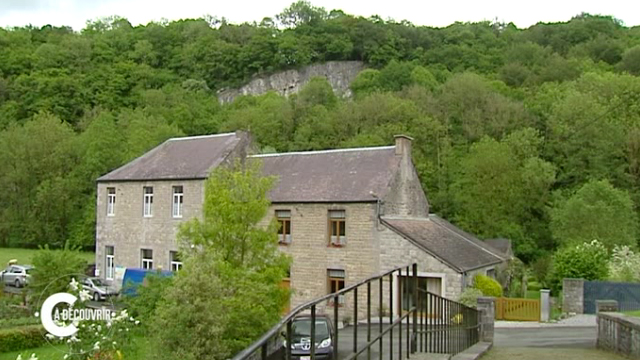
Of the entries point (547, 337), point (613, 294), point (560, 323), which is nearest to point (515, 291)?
point (613, 294)

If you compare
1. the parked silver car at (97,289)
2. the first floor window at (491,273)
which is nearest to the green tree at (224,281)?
the parked silver car at (97,289)

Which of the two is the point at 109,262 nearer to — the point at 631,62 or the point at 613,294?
the point at 613,294

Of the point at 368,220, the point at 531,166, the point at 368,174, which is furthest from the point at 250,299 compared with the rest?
the point at 531,166

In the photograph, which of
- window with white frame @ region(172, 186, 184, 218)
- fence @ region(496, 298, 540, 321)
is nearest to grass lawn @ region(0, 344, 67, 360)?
window with white frame @ region(172, 186, 184, 218)

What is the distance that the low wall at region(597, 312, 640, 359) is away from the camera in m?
12.5

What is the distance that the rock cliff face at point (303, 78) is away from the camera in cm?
8941

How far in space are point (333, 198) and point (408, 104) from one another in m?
25.1

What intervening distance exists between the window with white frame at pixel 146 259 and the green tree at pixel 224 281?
43.3ft

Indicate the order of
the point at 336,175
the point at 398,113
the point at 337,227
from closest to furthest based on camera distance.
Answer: the point at 337,227
the point at 336,175
the point at 398,113

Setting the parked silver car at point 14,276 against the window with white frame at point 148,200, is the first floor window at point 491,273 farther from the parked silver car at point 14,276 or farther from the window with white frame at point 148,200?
the parked silver car at point 14,276

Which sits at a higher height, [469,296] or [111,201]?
[111,201]

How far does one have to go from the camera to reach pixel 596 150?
45.4 m

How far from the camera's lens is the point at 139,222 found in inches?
1347

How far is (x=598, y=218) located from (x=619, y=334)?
2477cm
